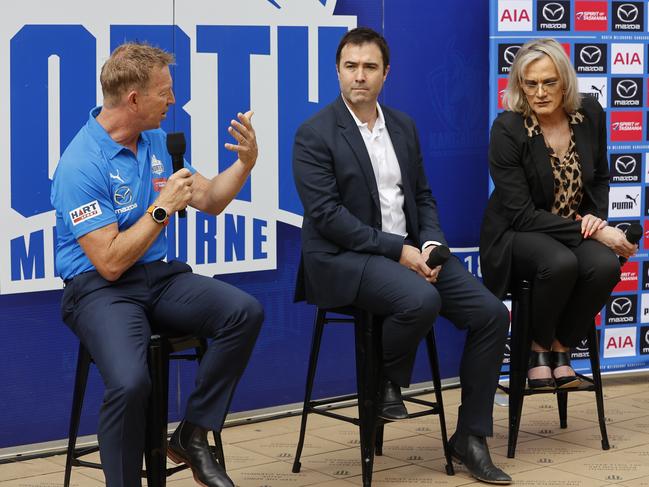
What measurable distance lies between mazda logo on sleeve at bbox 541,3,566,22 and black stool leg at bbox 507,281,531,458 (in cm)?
157

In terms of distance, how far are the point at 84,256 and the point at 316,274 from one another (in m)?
0.94

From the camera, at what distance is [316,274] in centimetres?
421

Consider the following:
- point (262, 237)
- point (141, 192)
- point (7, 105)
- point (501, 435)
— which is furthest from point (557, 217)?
point (7, 105)

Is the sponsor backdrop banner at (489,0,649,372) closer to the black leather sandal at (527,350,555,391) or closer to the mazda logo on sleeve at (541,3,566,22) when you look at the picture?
the mazda logo on sleeve at (541,3,566,22)

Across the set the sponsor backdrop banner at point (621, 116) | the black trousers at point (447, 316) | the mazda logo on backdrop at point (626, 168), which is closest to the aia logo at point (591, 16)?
the sponsor backdrop banner at point (621, 116)

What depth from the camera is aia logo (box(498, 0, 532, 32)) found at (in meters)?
5.38

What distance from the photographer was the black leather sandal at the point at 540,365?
4.58m

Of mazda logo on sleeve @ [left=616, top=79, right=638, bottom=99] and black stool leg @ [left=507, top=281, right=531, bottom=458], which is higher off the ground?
mazda logo on sleeve @ [left=616, top=79, right=638, bottom=99]

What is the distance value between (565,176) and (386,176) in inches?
33.2

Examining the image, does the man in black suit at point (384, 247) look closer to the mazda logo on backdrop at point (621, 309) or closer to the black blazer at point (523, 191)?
the black blazer at point (523, 191)

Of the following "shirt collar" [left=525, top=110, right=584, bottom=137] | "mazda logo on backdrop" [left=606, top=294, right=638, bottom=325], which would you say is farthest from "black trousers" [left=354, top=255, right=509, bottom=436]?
"mazda logo on backdrop" [left=606, top=294, right=638, bottom=325]

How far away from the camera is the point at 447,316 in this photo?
435 centimetres

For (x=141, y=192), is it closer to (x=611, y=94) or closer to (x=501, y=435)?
(x=501, y=435)

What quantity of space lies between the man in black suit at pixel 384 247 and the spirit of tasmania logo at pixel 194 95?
2.42 feet
